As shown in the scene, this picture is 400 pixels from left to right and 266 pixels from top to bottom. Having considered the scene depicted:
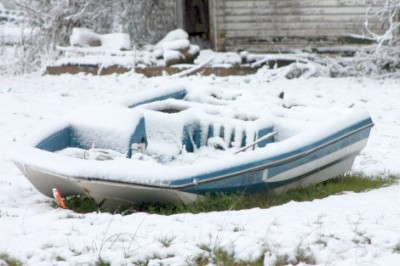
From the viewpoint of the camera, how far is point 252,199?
19.4 feet

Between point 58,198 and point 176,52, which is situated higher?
point 58,198

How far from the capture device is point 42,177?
5.46 m

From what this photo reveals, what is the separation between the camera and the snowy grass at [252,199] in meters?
5.49

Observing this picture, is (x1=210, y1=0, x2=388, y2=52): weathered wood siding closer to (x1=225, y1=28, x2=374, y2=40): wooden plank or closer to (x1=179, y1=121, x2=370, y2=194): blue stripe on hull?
(x1=225, y1=28, x2=374, y2=40): wooden plank

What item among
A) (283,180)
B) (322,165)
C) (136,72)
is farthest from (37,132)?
(136,72)

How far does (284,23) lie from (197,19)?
14.1ft

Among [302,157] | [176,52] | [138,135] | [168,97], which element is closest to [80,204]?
[138,135]

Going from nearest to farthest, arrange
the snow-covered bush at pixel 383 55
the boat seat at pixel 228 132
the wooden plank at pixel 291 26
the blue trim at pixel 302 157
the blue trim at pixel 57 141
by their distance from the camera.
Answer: the blue trim at pixel 302 157, the blue trim at pixel 57 141, the boat seat at pixel 228 132, the snow-covered bush at pixel 383 55, the wooden plank at pixel 291 26

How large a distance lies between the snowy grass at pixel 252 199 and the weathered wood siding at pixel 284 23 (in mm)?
9110

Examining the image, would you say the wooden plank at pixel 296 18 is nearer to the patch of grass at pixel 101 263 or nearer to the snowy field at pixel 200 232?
the snowy field at pixel 200 232

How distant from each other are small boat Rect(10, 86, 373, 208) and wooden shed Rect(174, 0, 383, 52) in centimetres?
821

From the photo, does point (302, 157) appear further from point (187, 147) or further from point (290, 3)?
point (290, 3)

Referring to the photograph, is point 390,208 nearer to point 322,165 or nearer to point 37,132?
point 322,165

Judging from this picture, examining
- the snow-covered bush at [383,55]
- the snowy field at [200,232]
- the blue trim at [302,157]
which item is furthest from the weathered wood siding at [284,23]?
the snowy field at [200,232]
